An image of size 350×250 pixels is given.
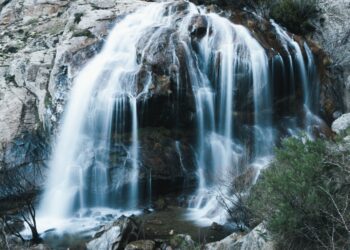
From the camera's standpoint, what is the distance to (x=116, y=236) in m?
9.19

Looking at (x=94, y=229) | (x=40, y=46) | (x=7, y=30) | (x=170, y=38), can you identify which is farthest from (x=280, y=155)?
(x=7, y=30)

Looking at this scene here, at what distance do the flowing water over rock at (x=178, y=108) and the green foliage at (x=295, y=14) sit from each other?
213 cm

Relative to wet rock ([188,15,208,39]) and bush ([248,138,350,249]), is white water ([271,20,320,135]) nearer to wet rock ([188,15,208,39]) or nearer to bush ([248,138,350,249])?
wet rock ([188,15,208,39])

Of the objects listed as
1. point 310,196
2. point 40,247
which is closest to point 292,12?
point 40,247

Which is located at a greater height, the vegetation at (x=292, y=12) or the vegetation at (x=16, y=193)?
the vegetation at (x=292, y=12)

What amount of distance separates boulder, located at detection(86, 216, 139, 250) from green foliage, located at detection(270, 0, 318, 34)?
1041 cm

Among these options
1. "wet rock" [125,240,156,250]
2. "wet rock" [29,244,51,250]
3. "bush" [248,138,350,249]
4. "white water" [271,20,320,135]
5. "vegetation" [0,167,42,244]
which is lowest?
"wet rock" [29,244,51,250]

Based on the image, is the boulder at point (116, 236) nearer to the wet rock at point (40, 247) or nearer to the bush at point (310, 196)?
the wet rock at point (40, 247)

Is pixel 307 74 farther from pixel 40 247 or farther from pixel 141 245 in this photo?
pixel 40 247

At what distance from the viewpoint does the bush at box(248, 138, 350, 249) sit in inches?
199

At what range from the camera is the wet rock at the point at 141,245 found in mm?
8844

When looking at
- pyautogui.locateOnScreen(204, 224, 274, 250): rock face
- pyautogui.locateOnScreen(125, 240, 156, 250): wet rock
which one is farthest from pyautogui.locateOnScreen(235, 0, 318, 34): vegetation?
pyautogui.locateOnScreen(204, 224, 274, 250): rock face

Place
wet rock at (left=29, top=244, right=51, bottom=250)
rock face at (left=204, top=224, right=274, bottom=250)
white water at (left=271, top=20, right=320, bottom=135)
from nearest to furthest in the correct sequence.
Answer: rock face at (left=204, top=224, right=274, bottom=250)
wet rock at (left=29, top=244, right=51, bottom=250)
white water at (left=271, top=20, right=320, bottom=135)

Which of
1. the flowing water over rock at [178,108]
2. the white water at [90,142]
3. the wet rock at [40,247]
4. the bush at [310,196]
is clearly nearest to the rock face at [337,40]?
the flowing water over rock at [178,108]
